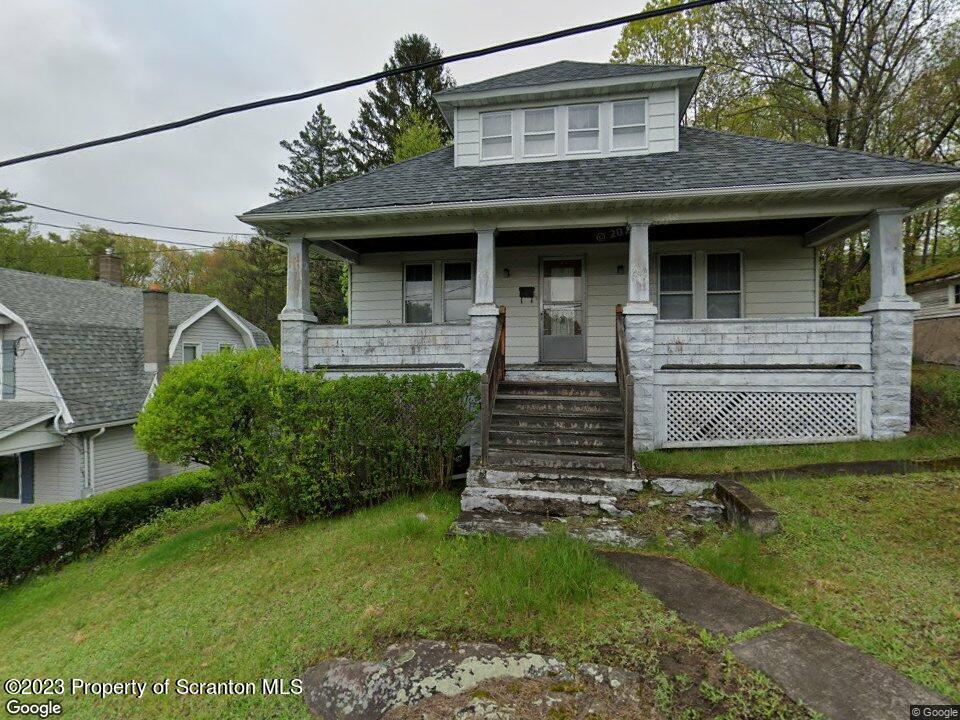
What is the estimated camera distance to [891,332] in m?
6.42

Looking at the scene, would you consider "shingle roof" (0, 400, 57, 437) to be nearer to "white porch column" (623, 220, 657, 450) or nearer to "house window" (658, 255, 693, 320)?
"white porch column" (623, 220, 657, 450)

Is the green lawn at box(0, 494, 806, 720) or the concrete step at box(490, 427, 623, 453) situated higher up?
the concrete step at box(490, 427, 623, 453)

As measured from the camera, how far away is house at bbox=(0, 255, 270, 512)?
459 inches

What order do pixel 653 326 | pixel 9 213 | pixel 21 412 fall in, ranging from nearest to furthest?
pixel 653 326 → pixel 21 412 → pixel 9 213

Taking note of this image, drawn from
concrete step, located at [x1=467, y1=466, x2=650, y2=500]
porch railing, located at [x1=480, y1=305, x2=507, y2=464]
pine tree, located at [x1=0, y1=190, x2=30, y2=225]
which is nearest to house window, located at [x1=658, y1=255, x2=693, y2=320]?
porch railing, located at [x1=480, y1=305, x2=507, y2=464]

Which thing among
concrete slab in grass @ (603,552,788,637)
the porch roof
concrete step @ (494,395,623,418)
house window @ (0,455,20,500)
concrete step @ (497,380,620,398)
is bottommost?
house window @ (0,455,20,500)

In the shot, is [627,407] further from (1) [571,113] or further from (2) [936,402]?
(1) [571,113]

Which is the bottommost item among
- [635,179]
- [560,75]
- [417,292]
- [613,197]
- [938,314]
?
[938,314]

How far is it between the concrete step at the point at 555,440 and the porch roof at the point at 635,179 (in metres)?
3.44

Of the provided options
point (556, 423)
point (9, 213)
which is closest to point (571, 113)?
point (556, 423)

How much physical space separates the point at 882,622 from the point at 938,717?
30.9 inches

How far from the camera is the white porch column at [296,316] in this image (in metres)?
7.49

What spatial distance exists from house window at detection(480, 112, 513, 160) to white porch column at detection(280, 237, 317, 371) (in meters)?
3.97

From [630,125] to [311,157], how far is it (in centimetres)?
2320
